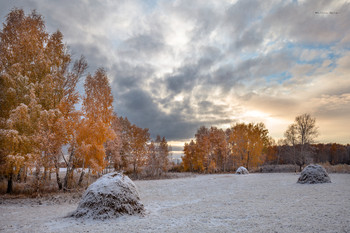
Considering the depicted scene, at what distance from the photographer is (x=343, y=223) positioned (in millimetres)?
5055

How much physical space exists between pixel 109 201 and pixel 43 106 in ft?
35.1

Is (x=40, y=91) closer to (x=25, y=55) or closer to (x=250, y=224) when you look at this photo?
(x=25, y=55)

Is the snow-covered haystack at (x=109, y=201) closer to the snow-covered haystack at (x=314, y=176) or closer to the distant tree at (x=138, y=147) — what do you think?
the snow-covered haystack at (x=314, y=176)

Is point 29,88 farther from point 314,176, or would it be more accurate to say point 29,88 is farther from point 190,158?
point 190,158

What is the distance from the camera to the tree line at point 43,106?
38.4 feet

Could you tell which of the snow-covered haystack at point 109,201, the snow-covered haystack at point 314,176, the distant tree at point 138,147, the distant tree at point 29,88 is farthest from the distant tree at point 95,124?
the distant tree at point 138,147

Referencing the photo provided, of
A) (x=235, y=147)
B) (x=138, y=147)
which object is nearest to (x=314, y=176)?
(x=138, y=147)

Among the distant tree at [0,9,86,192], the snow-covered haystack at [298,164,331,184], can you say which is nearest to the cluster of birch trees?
the snow-covered haystack at [298,164,331,184]

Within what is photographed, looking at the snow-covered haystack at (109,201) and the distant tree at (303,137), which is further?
the distant tree at (303,137)

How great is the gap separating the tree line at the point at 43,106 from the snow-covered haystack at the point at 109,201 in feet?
21.7

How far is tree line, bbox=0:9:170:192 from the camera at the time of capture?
11695 mm

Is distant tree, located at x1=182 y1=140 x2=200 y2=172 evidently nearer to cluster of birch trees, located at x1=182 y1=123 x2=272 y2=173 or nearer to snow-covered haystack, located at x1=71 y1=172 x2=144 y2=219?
cluster of birch trees, located at x1=182 y1=123 x2=272 y2=173

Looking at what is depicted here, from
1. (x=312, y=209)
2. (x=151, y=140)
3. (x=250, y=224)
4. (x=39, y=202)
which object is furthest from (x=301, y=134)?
(x=39, y=202)

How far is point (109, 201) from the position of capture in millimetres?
6805
